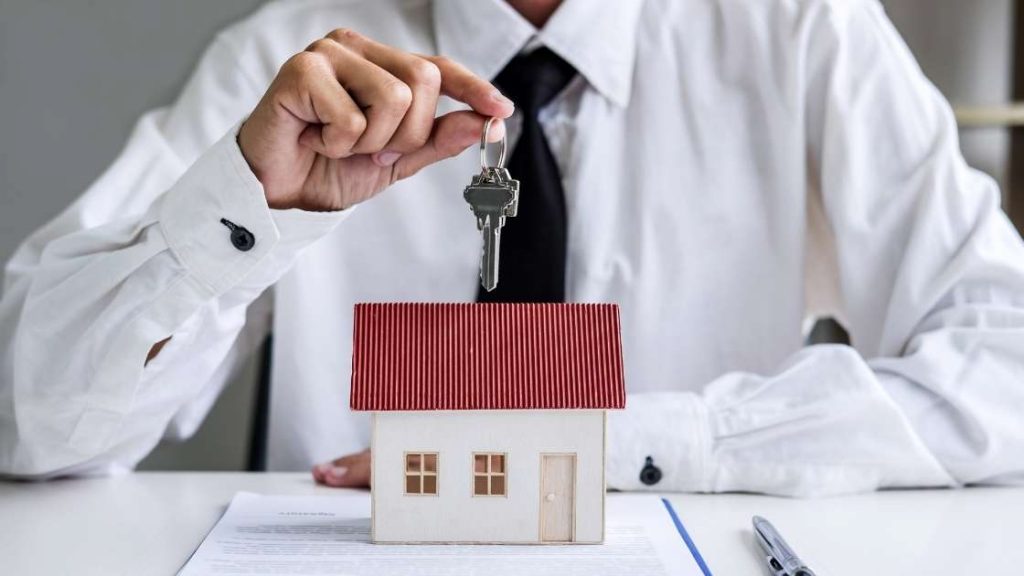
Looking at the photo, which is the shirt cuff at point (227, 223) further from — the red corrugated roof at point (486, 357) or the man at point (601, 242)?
the red corrugated roof at point (486, 357)

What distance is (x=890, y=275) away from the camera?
3.80 feet

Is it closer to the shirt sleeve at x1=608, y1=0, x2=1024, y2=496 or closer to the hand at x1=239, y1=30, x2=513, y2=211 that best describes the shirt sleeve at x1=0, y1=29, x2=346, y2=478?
the hand at x1=239, y1=30, x2=513, y2=211

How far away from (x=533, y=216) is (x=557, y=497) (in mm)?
499

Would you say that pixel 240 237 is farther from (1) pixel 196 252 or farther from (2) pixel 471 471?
(2) pixel 471 471

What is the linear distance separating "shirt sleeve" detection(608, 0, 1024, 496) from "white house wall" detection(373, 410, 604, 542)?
0.19 metres

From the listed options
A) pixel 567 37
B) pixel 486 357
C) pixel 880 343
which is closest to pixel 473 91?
pixel 486 357

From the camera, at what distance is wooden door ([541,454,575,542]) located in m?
0.72

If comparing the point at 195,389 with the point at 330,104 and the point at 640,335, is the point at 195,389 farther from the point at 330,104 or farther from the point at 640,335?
the point at 640,335

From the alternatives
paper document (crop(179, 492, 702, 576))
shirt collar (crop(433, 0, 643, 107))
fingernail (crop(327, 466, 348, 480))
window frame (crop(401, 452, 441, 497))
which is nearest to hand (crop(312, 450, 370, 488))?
fingernail (crop(327, 466, 348, 480))

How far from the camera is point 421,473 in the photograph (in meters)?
0.72

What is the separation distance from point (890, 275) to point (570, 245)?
37cm

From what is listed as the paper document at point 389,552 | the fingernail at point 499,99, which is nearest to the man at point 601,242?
the fingernail at point 499,99

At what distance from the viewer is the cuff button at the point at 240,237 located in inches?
33.7

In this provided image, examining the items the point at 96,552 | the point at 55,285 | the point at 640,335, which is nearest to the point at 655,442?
the point at 640,335
